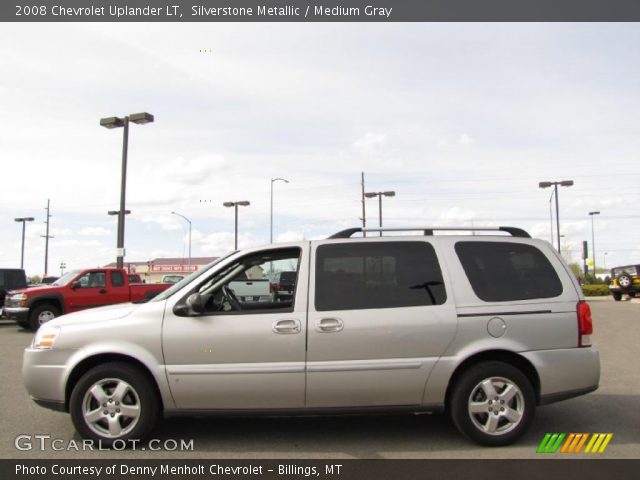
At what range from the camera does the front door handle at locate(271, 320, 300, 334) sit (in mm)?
4879

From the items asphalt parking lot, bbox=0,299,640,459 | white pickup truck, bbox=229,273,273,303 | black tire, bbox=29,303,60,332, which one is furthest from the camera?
black tire, bbox=29,303,60,332

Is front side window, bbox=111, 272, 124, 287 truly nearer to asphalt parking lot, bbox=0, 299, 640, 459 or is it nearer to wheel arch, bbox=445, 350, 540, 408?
asphalt parking lot, bbox=0, 299, 640, 459

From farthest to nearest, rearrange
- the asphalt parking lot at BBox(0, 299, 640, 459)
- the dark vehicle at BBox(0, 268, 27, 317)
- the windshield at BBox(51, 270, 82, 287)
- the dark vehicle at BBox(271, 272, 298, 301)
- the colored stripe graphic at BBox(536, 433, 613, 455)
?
the dark vehicle at BBox(0, 268, 27, 317), the windshield at BBox(51, 270, 82, 287), the dark vehicle at BBox(271, 272, 298, 301), the colored stripe graphic at BBox(536, 433, 613, 455), the asphalt parking lot at BBox(0, 299, 640, 459)

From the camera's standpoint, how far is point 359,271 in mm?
5133

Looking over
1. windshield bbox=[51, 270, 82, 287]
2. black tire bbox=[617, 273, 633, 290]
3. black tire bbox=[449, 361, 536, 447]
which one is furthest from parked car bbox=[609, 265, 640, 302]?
black tire bbox=[449, 361, 536, 447]

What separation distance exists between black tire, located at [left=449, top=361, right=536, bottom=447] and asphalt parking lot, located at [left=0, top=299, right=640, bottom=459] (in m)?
0.14

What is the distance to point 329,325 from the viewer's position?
16.0ft

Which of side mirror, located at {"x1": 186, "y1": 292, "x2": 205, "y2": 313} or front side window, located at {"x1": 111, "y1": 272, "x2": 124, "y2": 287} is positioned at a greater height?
front side window, located at {"x1": 111, "y1": 272, "x2": 124, "y2": 287}

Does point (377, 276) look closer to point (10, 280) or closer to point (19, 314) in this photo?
point (19, 314)
